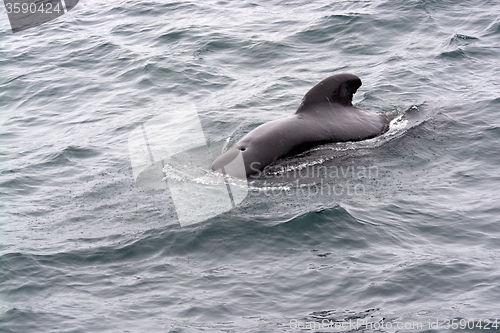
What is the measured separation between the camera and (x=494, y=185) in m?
10.5

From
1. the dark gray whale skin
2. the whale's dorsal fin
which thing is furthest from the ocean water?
the whale's dorsal fin

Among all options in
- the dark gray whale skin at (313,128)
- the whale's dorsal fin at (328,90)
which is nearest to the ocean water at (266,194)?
the dark gray whale skin at (313,128)

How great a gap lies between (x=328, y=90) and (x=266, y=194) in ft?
9.83

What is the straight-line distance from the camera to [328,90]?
11.9 meters

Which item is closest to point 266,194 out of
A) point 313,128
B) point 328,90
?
point 313,128

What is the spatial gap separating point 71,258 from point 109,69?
11184 mm

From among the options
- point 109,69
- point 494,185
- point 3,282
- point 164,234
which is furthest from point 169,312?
point 109,69

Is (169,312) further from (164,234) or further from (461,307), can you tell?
(461,307)

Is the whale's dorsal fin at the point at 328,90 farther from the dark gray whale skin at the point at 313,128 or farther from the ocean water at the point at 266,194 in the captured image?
the ocean water at the point at 266,194

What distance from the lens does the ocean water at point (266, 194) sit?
7.45m

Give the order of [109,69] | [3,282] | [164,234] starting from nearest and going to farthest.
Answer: [3,282], [164,234], [109,69]

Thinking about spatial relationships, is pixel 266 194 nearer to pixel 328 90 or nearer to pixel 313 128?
pixel 313 128

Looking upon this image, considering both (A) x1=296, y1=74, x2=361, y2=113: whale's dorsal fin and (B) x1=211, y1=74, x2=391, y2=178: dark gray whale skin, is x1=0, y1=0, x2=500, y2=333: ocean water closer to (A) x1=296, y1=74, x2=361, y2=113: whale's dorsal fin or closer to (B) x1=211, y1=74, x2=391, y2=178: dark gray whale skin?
(B) x1=211, y1=74, x2=391, y2=178: dark gray whale skin

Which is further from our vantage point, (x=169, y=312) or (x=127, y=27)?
(x=127, y=27)
